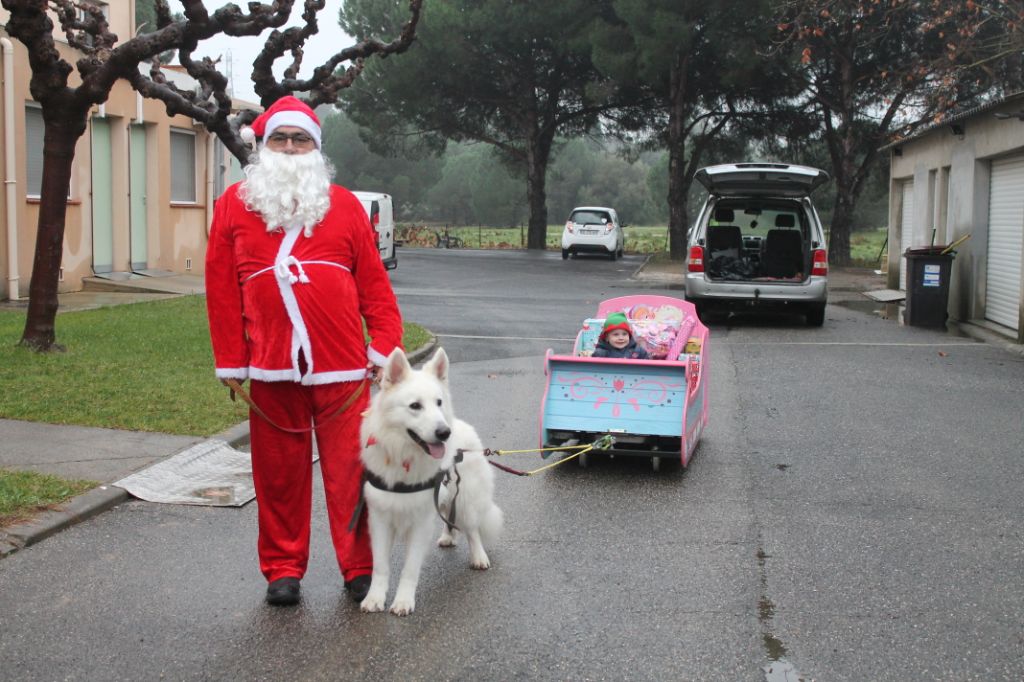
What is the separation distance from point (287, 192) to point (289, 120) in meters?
0.39

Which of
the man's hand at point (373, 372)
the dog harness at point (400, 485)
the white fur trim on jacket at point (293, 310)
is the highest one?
the white fur trim on jacket at point (293, 310)

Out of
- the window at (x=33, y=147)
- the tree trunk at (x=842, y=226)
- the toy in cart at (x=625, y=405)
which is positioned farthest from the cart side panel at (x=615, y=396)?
the tree trunk at (x=842, y=226)

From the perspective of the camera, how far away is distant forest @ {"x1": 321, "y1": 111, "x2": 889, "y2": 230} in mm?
80625

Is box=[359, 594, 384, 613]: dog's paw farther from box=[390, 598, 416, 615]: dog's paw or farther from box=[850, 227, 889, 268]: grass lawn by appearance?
box=[850, 227, 889, 268]: grass lawn

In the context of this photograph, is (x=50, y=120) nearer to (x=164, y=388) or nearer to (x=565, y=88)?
(x=164, y=388)

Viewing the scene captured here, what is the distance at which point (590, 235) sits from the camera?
124ft

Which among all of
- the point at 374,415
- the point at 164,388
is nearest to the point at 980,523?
the point at 374,415

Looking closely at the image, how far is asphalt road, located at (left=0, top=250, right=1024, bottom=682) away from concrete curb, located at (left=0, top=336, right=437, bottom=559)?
7cm

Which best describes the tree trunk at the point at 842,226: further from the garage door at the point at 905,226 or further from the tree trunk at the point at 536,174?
the tree trunk at the point at 536,174

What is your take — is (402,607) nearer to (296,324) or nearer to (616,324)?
(296,324)

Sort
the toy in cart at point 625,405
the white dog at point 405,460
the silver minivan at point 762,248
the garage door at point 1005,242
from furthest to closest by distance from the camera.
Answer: the garage door at point 1005,242 < the silver minivan at point 762,248 < the toy in cart at point 625,405 < the white dog at point 405,460

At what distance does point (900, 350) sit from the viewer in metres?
14.5

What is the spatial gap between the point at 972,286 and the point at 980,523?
12.7m

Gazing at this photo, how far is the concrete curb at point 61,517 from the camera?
578 cm
